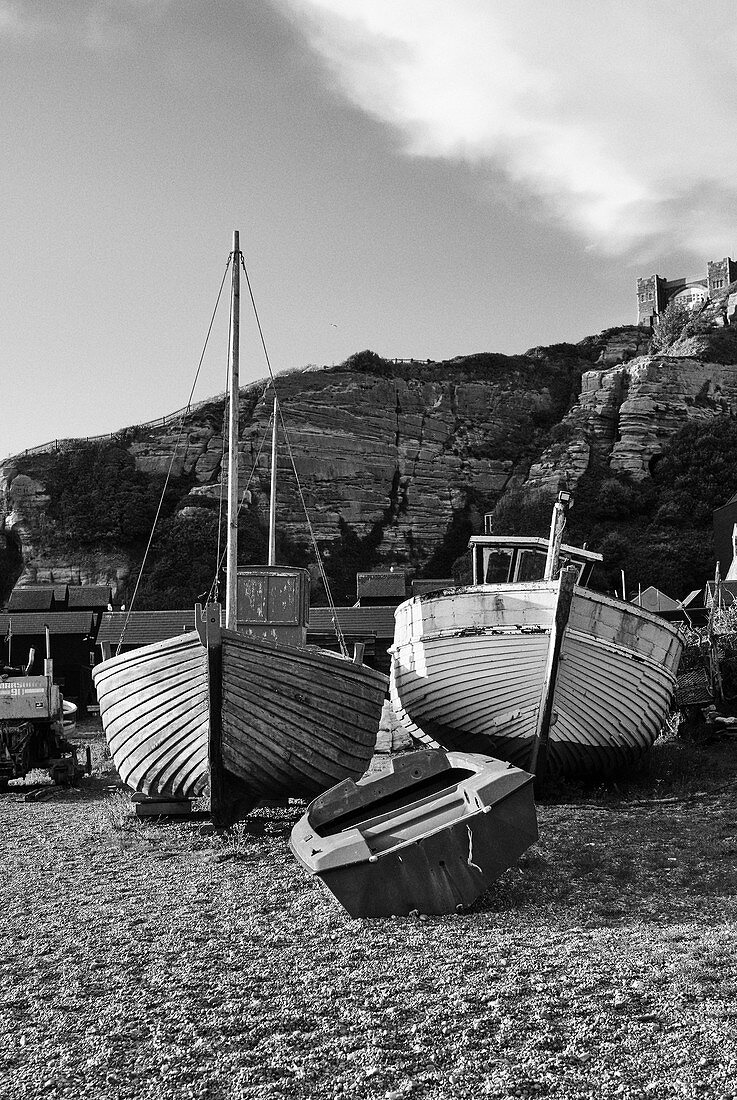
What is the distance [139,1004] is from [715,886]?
488 centimetres

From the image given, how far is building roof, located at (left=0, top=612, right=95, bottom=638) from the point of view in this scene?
3647 cm

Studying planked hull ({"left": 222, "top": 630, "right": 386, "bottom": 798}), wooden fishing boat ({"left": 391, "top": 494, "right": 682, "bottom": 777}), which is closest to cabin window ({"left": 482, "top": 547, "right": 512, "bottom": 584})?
wooden fishing boat ({"left": 391, "top": 494, "right": 682, "bottom": 777})

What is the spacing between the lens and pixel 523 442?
77938 mm

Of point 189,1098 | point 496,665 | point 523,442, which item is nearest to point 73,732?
point 496,665

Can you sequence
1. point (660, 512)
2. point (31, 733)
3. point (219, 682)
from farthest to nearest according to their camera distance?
point (660, 512) < point (31, 733) < point (219, 682)

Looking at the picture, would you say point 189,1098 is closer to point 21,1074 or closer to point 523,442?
point 21,1074

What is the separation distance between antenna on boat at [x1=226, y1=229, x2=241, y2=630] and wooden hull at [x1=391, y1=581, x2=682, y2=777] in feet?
12.0

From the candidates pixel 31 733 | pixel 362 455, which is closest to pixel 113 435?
pixel 362 455

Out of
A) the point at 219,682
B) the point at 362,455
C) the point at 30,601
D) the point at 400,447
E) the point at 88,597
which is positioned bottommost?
the point at 30,601

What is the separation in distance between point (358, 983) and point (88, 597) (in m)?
42.4

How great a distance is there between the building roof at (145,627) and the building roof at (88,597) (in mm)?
7426

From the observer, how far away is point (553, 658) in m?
11.7

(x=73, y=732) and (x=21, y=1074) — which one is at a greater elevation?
(x=21, y=1074)

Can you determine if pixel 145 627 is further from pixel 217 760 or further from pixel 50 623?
pixel 217 760
